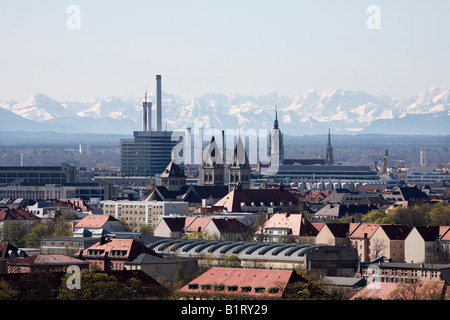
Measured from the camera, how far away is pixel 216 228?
103438mm

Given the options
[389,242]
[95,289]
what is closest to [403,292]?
[95,289]

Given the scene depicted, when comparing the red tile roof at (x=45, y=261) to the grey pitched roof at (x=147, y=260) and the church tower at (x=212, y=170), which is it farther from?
the church tower at (x=212, y=170)

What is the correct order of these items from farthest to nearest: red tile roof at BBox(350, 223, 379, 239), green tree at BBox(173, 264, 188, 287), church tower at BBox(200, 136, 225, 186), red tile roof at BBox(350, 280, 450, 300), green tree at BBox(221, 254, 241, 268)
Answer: church tower at BBox(200, 136, 225, 186) < red tile roof at BBox(350, 223, 379, 239) < green tree at BBox(221, 254, 241, 268) < green tree at BBox(173, 264, 188, 287) < red tile roof at BBox(350, 280, 450, 300)

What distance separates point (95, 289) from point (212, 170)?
345ft

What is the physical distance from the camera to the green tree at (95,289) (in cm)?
5503

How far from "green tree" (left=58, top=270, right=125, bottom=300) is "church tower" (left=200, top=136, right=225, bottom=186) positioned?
331ft

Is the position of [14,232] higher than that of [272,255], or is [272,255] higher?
[272,255]

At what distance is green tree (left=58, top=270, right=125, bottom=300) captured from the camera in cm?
5503

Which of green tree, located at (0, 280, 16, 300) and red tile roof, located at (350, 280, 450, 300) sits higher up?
green tree, located at (0, 280, 16, 300)

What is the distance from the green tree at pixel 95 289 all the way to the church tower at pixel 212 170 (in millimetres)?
101006

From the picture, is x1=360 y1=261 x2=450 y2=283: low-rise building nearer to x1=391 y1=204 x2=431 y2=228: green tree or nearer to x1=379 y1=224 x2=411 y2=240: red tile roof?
x1=379 y1=224 x2=411 y2=240: red tile roof

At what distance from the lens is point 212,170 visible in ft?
529

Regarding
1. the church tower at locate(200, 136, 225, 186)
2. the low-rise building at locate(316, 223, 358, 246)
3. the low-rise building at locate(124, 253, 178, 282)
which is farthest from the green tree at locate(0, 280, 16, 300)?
the church tower at locate(200, 136, 225, 186)

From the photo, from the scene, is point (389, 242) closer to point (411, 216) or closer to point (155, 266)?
point (411, 216)
